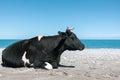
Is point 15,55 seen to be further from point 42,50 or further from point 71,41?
point 71,41

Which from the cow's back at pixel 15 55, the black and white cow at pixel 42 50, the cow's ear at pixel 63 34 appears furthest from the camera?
the cow's ear at pixel 63 34

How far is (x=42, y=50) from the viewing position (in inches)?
508

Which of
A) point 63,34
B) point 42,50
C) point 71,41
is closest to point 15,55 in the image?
point 42,50

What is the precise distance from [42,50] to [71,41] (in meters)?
1.24

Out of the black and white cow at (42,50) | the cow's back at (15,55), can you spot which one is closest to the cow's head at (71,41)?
the black and white cow at (42,50)

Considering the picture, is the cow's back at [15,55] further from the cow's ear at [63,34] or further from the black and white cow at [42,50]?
the cow's ear at [63,34]

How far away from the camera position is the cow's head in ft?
43.0

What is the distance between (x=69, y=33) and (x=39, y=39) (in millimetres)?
1254

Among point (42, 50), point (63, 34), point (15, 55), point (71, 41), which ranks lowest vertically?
point (15, 55)

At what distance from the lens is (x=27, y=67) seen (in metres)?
12.7

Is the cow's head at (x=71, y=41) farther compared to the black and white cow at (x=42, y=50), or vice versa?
the cow's head at (x=71, y=41)

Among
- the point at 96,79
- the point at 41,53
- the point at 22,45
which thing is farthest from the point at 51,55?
the point at 96,79

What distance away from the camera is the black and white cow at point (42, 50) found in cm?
1275

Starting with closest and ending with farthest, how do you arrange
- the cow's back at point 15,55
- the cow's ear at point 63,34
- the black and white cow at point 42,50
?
the black and white cow at point 42,50 < the cow's back at point 15,55 < the cow's ear at point 63,34
